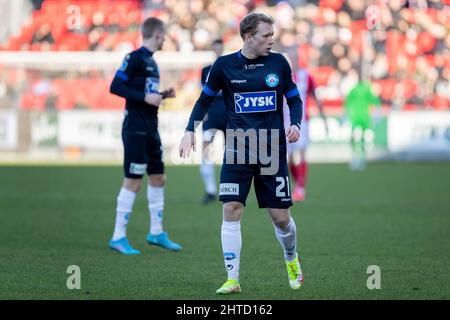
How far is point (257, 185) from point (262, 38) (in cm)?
108

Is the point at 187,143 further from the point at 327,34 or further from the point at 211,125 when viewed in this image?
the point at 327,34

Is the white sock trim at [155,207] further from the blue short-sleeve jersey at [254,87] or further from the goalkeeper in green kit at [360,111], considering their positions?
the goalkeeper in green kit at [360,111]

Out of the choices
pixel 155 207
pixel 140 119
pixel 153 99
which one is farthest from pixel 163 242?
pixel 153 99

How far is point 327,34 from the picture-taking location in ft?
94.7

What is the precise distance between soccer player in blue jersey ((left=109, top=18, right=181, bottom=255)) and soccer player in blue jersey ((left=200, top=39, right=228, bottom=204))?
3644 mm

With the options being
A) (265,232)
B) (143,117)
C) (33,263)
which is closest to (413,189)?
(265,232)

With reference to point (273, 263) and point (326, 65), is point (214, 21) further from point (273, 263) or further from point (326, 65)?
point (273, 263)

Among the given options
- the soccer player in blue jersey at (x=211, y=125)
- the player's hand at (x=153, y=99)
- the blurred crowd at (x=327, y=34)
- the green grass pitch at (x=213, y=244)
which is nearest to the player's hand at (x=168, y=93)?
the player's hand at (x=153, y=99)

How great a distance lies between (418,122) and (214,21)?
8.58 m

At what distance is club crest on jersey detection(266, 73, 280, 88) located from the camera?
6875 millimetres

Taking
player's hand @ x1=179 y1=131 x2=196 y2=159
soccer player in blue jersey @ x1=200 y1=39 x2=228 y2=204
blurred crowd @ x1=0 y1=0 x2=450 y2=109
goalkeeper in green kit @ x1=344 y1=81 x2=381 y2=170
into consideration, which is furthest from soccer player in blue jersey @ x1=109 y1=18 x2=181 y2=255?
blurred crowd @ x1=0 y1=0 x2=450 y2=109

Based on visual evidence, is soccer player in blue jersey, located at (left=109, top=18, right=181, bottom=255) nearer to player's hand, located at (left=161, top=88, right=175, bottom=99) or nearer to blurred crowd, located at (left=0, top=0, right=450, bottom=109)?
player's hand, located at (left=161, top=88, right=175, bottom=99)

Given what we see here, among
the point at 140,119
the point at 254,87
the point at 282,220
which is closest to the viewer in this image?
the point at 254,87

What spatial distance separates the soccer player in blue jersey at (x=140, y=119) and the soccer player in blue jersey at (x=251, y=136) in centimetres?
229
